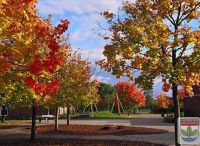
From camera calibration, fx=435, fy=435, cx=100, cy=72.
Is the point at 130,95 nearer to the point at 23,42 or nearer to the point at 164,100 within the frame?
the point at 164,100

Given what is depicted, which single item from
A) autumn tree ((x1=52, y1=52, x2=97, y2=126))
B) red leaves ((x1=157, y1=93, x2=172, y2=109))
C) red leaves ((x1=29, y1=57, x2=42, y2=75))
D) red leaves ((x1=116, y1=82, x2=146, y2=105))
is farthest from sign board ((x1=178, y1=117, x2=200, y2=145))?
red leaves ((x1=116, y1=82, x2=146, y2=105))

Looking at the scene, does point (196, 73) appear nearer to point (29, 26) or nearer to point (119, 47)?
point (119, 47)

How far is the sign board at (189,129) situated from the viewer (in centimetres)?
1345

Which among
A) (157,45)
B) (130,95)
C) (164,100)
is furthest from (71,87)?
(130,95)

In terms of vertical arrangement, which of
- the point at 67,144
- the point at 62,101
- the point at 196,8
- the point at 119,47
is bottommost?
the point at 67,144

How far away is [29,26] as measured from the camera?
14.4m

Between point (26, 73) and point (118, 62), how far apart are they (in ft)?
13.0

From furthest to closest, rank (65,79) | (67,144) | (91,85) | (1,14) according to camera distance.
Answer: (91,85), (65,79), (67,144), (1,14)

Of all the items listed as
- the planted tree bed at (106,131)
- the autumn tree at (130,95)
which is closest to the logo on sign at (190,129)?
the planted tree bed at (106,131)

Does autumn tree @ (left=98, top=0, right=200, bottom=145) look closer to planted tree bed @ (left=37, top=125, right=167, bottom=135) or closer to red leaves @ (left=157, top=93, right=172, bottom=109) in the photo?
planted tree bed @ (left=37, top=125, right=167, bottom=135)

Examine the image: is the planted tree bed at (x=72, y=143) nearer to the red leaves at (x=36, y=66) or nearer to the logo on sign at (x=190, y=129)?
the logo on sign at (x=190, y=129)

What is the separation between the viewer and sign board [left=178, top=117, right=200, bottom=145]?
530 inches

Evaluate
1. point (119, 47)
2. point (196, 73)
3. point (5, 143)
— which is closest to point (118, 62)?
point (119, 47)

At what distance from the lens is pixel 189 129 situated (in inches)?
536
